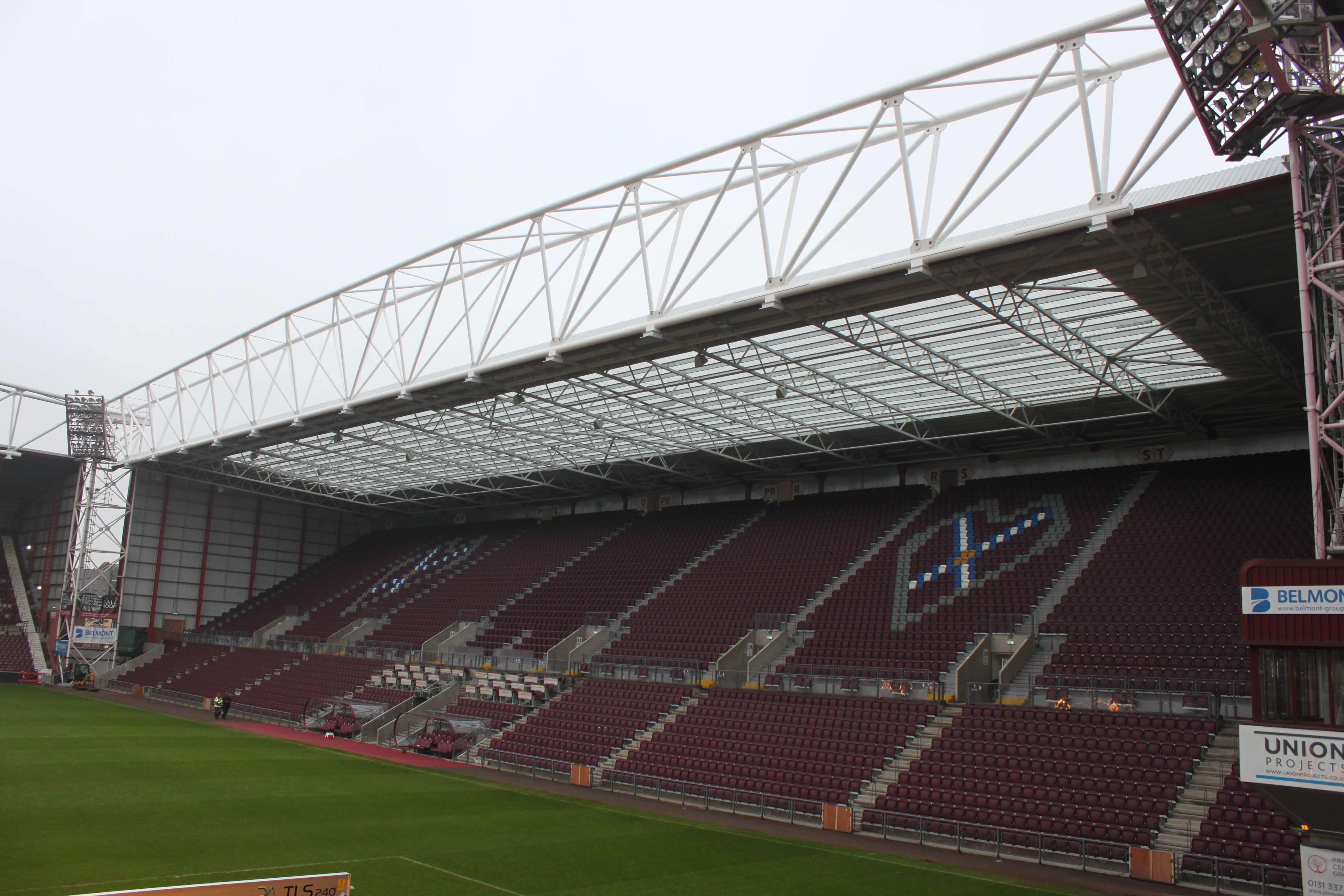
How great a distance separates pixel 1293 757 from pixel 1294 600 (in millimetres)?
2118

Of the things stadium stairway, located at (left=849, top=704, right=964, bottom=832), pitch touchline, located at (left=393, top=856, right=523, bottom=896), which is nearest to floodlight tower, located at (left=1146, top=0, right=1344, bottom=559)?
stadium stairway, located at (left=849, top=704, right=964, bottom=832)

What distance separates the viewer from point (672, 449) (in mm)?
40469

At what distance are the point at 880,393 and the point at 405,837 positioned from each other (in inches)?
776

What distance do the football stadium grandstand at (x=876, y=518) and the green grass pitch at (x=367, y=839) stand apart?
3.47 meters

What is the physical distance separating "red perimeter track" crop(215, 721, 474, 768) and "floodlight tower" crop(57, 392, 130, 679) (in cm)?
1725

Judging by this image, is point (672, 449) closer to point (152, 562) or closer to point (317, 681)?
point (317, 681)

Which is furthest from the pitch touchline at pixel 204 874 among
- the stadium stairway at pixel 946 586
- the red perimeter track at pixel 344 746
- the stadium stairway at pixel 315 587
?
the stadium stairway at pixel 315 587

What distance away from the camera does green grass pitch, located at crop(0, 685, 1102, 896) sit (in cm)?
1511

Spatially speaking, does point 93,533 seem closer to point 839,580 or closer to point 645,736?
point 645,736

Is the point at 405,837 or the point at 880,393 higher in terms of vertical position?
the point at 880,393

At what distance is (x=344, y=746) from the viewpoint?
33.3 meters

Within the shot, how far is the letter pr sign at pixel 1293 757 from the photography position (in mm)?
12617

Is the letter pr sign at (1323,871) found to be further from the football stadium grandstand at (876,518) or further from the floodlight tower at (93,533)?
the floodlight tower at (93,533)

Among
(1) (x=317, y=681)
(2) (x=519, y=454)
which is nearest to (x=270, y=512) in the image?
(1) (x=317, y=681)
